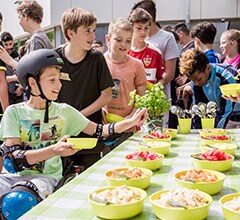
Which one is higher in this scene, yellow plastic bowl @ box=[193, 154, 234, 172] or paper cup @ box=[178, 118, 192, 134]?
yellow plastic bowl @ box=[193, 154, 234, 172]

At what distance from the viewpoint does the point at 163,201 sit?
1.13 meters

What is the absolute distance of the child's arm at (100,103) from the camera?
8.48ft

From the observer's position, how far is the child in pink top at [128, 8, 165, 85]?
306 centimetres

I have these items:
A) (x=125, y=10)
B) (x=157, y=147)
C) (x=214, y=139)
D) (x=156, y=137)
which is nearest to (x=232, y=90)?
(x=214, y=139)

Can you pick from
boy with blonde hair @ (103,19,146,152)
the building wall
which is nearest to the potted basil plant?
boy with blonde hair @ (103,19,146,152)

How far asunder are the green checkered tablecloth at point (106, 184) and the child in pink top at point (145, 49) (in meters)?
1.09

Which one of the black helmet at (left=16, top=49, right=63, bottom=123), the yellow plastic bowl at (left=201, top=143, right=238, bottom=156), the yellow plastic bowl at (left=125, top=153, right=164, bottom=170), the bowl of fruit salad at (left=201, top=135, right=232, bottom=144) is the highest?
the black helmet at (left=16, top=49, right=63, bottom=123)

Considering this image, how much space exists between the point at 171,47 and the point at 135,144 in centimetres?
152

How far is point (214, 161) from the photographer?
1562 mm

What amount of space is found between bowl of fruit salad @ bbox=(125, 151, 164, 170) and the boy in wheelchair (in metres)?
0.30

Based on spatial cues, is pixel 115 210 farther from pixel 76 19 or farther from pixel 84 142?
pixel 76 19

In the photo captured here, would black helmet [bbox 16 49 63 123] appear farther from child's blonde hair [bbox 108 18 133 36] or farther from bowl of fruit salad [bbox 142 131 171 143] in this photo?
child's blonde hair [bbox 108 18 133 36]

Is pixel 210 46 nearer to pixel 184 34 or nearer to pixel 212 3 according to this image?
pixel 184 34

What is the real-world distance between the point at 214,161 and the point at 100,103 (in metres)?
1.20
